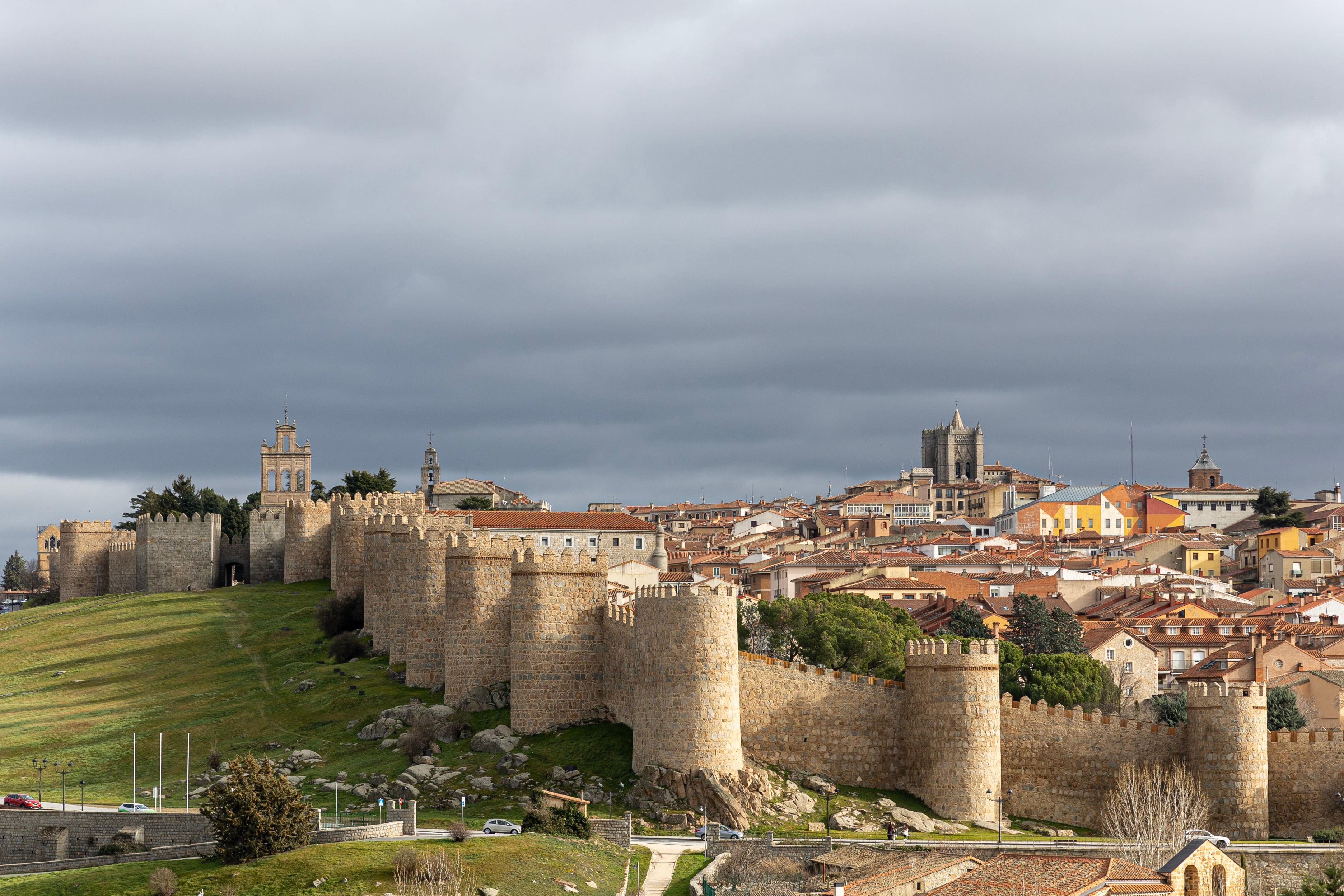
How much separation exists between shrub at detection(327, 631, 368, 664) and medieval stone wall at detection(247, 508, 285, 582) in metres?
25.0

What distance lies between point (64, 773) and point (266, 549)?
35.8 m

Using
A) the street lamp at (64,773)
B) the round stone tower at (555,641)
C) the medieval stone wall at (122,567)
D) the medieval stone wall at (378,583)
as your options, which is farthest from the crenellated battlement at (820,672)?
the medieval stone wall at (122,567)

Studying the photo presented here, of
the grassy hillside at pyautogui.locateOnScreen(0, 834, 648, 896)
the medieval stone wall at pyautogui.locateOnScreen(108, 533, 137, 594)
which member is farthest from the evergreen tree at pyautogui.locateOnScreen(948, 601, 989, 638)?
the medieval stone wall at pyautogui.locateOnScreen(108, 533, 137, 594)

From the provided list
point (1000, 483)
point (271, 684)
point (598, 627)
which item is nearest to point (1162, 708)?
point (598, 627)

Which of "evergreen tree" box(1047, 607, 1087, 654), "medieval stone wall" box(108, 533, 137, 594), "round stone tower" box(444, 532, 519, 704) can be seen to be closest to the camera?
"round stone tower" box(444, 532, 519, 704)

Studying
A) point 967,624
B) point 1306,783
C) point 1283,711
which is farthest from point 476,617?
point 1283,711

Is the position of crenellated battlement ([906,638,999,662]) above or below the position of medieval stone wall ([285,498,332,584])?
below

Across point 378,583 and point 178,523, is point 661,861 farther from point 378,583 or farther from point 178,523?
point 178,523

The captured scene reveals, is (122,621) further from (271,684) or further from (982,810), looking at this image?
(982,810)

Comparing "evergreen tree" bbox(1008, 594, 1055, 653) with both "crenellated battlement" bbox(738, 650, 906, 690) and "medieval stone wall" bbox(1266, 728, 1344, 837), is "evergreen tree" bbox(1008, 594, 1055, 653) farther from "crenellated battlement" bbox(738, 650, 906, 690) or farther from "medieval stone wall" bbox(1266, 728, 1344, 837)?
"crenellated battlement" bbox(738, 650, 906, 690)

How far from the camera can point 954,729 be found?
54750mm

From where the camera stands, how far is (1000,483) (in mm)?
192500

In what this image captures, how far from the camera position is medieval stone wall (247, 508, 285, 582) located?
95.1 m

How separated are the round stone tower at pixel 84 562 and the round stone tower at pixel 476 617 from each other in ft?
150
